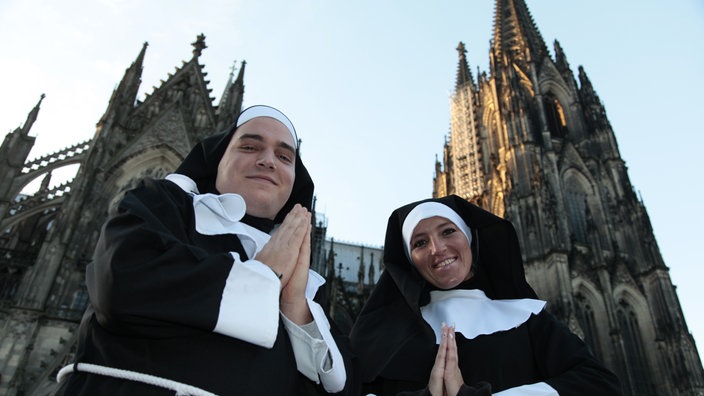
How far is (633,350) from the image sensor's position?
2155cm

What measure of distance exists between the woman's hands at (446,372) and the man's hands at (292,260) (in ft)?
2.50

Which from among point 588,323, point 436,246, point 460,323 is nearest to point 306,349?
point 460,323

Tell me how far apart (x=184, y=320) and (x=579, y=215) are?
90.6 ft

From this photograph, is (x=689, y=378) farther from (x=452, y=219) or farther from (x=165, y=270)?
(x=165, y=270)

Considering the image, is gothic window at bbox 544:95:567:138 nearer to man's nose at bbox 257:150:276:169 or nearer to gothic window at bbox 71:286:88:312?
gothic window at bbox 71:286:88:312

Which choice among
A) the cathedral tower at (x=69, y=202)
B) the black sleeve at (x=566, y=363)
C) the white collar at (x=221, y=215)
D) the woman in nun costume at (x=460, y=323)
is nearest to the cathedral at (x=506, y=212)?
the cathedral tower at (x=69, y=202)

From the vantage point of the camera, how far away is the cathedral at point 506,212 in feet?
42.1

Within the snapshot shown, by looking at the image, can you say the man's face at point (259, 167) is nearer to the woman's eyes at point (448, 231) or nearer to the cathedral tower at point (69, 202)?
the woman's eyes at point (448, 231)

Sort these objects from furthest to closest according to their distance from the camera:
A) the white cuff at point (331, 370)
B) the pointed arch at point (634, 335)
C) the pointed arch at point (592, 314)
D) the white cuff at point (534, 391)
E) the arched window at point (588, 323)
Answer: the pointed arch at point (592, 314) → the arched window at point (588, 323) → the pointed arch at point (634, 335) → the white cuff at point (534, 391) → the white cuff at point (331, 370)

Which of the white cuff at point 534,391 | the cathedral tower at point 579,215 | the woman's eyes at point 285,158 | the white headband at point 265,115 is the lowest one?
the white cuff at point 534,391

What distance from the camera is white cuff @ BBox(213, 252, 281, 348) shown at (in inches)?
60.2

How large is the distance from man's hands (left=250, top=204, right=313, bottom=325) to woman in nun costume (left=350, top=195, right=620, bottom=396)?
2.65 feet

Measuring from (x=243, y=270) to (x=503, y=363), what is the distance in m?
1.69

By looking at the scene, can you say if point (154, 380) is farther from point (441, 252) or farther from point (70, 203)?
point (70, 203)
